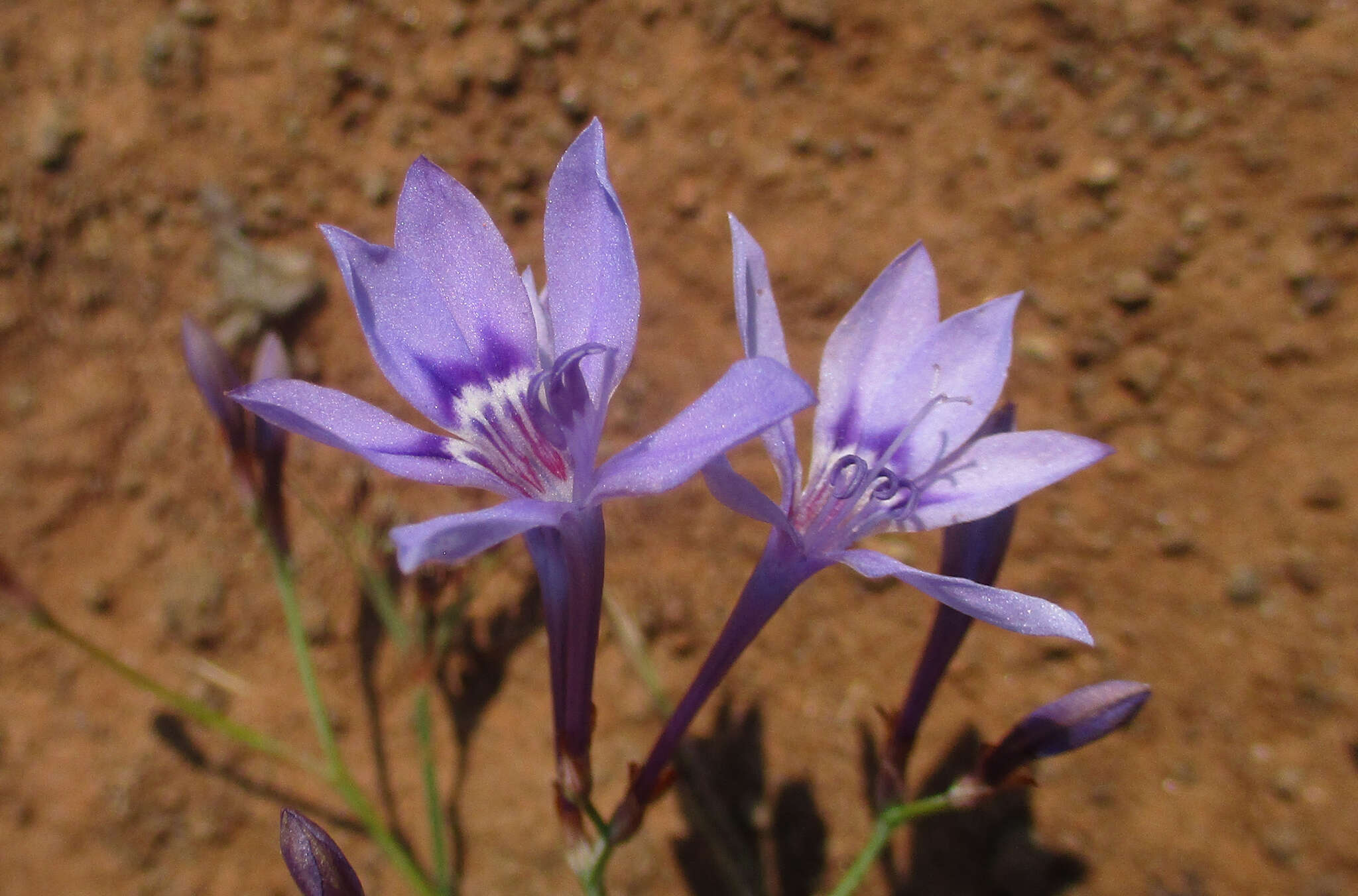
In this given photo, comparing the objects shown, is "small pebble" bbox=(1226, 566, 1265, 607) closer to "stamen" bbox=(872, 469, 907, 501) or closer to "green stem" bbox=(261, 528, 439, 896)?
"stamen" bbox=(872, 469, 907, 501)

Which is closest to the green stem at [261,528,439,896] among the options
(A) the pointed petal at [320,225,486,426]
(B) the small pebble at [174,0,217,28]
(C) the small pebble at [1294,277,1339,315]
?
(A) the pointed petal at [320,225,486,426]

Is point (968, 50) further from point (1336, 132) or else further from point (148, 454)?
point (148, 454)

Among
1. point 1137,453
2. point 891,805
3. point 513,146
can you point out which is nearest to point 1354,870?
point 1137,453

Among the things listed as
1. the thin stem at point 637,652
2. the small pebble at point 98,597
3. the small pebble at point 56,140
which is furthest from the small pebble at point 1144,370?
the small pebble at point 56,140

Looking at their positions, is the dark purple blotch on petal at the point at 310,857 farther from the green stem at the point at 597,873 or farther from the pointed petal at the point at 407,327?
the pointed petal at the point at 407,327

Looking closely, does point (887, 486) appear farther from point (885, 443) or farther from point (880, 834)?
point (880, 834)
